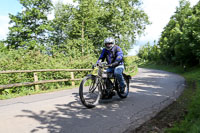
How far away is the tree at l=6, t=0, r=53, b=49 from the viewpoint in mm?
27934

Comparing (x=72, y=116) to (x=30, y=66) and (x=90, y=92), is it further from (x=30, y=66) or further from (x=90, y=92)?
(x=30, y=66)

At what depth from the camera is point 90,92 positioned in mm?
5164

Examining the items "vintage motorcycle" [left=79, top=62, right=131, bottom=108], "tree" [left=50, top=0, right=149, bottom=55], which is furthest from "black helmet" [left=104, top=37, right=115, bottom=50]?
"tree" [left=50, top=0, right=149, bottom=55]

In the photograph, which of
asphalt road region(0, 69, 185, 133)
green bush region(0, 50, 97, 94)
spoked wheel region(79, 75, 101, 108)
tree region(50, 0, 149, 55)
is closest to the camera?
asphalt road region(0, 69, 185, 133)

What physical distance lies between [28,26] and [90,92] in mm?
27823

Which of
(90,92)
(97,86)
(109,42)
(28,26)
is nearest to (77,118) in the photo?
(90,92)

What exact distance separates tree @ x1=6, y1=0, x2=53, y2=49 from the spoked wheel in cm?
2438

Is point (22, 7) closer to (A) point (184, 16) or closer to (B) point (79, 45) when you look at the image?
(B) point (79, 45)

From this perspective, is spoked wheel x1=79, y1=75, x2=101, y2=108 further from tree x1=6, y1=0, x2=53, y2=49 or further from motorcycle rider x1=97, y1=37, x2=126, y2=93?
tree x1=6, y1=0, x2=53, y2=49

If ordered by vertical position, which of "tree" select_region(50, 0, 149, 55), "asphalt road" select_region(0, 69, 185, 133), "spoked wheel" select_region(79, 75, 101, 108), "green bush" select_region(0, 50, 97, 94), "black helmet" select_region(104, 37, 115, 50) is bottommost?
"asphalt road" select_region(0, 69, 185, 133)

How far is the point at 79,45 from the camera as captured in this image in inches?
952

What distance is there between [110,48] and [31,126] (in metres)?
3.25

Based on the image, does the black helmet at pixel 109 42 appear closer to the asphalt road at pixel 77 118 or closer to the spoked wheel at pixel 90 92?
the spoked wheel at pixel 90 92

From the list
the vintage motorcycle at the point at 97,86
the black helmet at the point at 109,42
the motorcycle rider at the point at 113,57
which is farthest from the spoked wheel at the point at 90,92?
the black helmet at the point at 109,42
